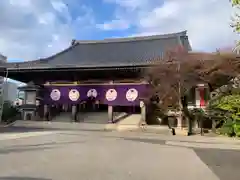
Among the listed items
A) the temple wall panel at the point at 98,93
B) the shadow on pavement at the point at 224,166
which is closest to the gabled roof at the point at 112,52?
the temple wall panel at the point at 98,93

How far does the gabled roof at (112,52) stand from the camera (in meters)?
24.5

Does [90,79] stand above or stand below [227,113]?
above

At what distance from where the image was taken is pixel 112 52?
28.3 meters

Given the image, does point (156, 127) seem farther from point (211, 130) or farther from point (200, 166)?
point (200, 166)

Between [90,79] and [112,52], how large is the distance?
4236 mm

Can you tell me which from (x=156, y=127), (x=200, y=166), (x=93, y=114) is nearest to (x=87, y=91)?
(x=93, y=114)

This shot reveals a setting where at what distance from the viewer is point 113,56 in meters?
27.2

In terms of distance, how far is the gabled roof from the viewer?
24520 millimetres

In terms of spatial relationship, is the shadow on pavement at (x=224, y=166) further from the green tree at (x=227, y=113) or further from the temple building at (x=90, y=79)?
the temple building at (x=90, y=79)

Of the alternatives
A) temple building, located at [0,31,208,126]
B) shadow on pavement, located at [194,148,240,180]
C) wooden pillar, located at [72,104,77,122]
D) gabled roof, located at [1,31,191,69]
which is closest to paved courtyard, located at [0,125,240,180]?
shadow on pavement, located at [194,148,240,180]

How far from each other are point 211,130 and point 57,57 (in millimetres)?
15558

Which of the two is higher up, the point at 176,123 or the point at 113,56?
the point at 113,56

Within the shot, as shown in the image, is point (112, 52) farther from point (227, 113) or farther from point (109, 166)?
point (109, 166)

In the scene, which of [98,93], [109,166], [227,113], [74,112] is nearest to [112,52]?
[98,93]
